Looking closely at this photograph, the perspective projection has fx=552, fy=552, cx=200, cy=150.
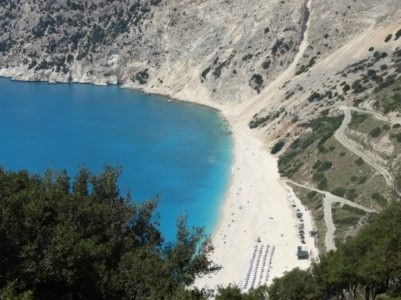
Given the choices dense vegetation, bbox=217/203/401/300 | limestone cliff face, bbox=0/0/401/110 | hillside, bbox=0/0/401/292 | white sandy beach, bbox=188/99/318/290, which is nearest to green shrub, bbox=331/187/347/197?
hillside, bbox=0/0/401/292

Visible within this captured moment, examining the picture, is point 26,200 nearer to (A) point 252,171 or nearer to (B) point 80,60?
(A) point 252,171

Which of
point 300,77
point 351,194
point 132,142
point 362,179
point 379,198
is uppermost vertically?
point 300,77

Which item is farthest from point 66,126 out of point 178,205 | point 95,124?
point 178,205

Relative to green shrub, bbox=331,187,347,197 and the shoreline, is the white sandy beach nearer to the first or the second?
the shoreline

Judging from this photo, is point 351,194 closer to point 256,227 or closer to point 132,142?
point 256,227

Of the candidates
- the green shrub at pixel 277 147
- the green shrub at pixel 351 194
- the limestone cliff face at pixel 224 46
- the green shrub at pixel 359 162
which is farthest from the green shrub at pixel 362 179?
the limestone cliff face at pixel 224 46

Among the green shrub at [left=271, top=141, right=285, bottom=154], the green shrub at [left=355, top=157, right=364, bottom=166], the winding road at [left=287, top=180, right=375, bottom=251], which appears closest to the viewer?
the winding road at [left=287, top=180, right=375, bottom=251]

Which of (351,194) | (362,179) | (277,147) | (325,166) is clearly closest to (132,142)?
(277,147)
